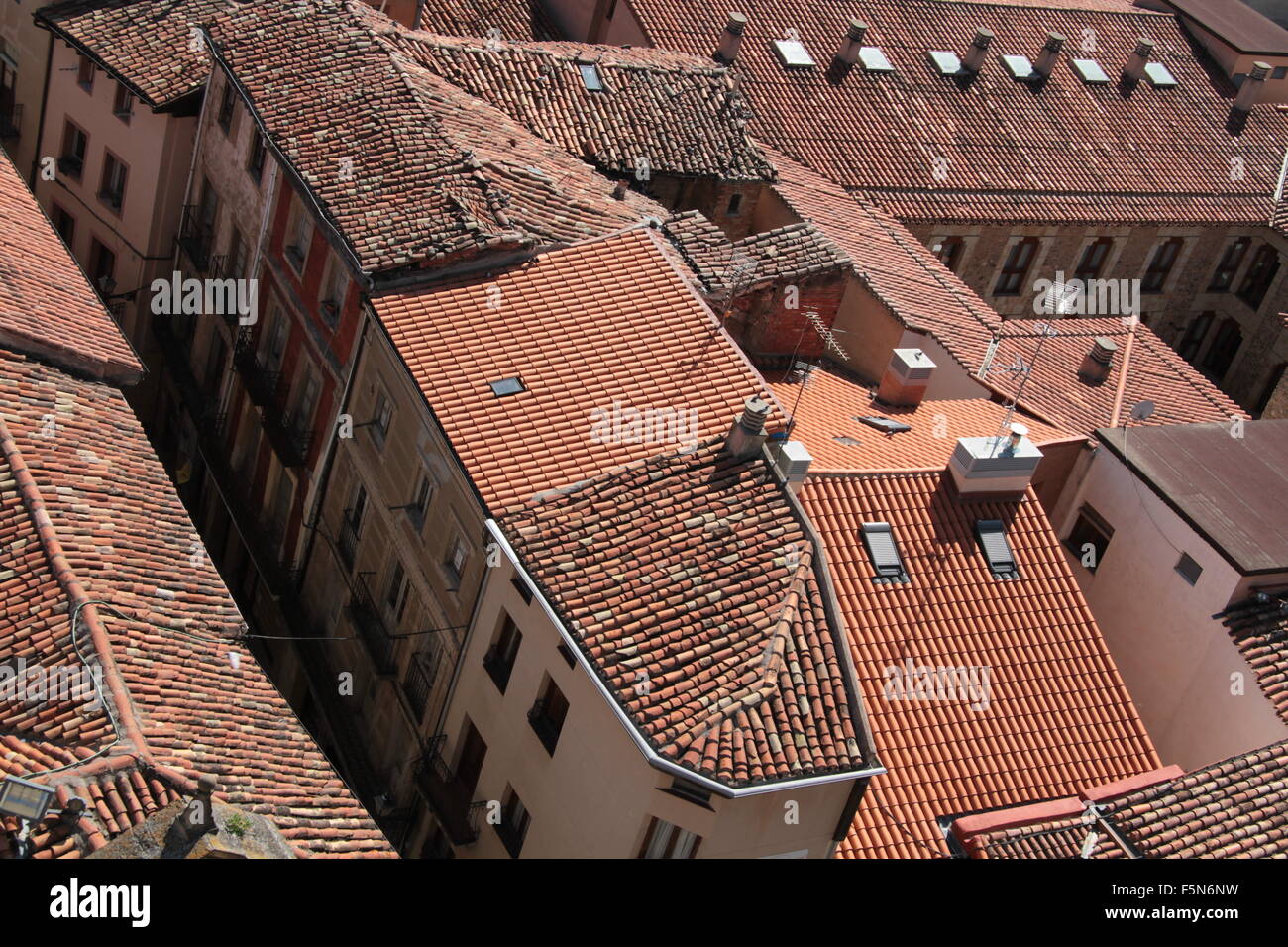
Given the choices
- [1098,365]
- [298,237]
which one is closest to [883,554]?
[1098,365]

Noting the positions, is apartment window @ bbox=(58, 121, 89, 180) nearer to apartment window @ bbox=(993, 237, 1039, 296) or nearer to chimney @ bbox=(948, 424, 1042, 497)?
chimney @ bbox=(948, 424, 1042, 497)

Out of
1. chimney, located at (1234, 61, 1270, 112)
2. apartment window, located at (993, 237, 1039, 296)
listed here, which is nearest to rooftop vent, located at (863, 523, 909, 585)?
apartment window, located at (993, 237, 1039, 296)

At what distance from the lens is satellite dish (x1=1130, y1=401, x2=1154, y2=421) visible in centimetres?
Result: 3647

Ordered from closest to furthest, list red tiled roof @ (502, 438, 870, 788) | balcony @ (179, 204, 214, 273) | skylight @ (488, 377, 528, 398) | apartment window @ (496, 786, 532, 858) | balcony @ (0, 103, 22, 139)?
1. red tiled roof @ (502, 438, 870, 788)
2. apartment window @ (496, 786, 532, 858)
3. skylight @ (488, 377, 528, 398)
4. balcony @ (179, 204, 214, 273)
5. balcony @ (0, 103, 22, 139)

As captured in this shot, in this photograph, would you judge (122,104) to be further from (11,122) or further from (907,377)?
(907,377)

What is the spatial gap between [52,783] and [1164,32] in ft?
163

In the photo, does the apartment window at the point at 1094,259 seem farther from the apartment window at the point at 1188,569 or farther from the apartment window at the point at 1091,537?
the apartment window at the point at 1188,569

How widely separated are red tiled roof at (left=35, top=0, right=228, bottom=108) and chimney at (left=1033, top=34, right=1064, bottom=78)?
26.6 m

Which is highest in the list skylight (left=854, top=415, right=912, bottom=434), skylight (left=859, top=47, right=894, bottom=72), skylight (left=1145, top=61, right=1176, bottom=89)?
skylight (left=1145, top=61, right=1176, bottom=89)

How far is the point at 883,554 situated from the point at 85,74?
24322 millimetres

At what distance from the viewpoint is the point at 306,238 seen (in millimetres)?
33344

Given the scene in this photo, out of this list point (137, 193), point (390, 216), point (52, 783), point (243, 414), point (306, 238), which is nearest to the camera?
point (52, 783)
